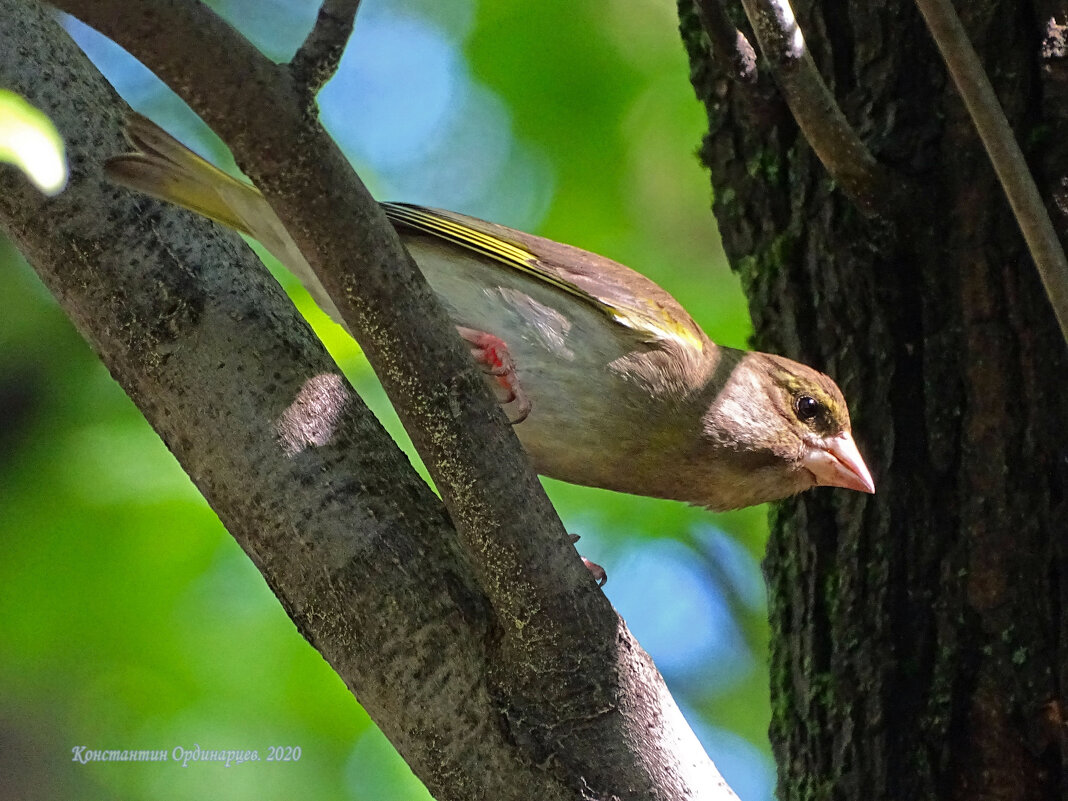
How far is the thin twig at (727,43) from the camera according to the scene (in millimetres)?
3168

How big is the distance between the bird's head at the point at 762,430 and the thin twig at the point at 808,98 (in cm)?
67

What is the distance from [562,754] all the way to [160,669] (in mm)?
3292

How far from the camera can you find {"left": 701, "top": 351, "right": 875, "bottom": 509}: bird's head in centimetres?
351

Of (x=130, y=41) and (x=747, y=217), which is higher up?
(x=747, y=217)

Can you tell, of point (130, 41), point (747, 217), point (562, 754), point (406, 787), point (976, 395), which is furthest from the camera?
point (406, 787)

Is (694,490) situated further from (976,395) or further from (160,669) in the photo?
(160,669)

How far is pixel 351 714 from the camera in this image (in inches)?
195

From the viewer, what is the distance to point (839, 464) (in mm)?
3264

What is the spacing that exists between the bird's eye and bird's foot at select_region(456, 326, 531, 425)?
893 millimetres

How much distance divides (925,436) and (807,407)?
0.47 metres

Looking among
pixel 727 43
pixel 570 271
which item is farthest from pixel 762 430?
pixel 727 43

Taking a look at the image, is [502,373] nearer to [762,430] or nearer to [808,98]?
[762,430]

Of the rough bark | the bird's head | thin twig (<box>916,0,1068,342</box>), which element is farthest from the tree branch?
the bird's head

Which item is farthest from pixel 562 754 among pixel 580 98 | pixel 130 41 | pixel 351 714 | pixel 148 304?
pixel 580 98
